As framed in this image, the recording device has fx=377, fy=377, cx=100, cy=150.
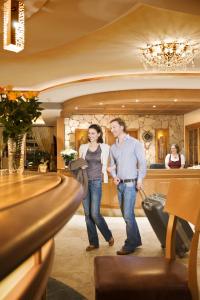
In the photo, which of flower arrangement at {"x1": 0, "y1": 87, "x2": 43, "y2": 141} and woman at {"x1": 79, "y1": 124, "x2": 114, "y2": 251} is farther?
woman at {"x1": 79, "y1": 124, "x2": 114, "y2": 251}

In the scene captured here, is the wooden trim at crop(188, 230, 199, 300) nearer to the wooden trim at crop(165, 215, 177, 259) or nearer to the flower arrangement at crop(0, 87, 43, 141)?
the wooden trim at crop(165, 215, 177, 259)

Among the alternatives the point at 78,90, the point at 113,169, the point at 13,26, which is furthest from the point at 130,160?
the point at 78,90

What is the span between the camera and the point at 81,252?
4438 mm

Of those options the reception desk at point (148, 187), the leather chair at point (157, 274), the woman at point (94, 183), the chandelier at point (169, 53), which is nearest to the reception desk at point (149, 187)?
the reception desk at point (148, 187)

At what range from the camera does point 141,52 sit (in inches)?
222

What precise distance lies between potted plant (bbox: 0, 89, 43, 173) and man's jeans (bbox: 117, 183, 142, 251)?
2035 mm

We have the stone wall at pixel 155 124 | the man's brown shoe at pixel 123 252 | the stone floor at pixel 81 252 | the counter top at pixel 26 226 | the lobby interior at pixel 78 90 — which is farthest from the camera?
the stone wall at pixel 155 124

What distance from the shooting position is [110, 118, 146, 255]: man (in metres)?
4.30

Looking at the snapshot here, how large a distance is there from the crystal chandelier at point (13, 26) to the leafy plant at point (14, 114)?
0.90 m

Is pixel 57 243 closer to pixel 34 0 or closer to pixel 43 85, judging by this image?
pixel 34 0

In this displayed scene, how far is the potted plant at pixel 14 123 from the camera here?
243cm

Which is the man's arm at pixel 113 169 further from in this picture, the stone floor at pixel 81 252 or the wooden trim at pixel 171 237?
the wooden trim at pixel 171 237

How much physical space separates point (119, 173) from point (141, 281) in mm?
2747

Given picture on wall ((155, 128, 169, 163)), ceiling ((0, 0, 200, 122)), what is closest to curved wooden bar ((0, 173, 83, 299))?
ceiling ((0, 0, 200, 122))
